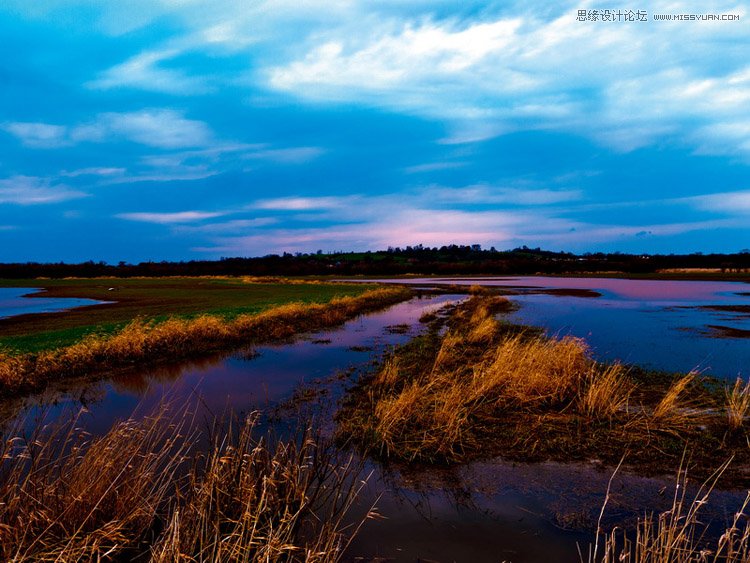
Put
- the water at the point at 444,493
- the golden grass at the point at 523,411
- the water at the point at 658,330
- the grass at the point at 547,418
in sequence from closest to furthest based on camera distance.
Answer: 1. the water at the point at 444,493
2. the grass at the point at 547,418
3. the golden grass at the point at 523,411
4. the water at the point at 658,330

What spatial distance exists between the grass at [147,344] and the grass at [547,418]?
35.4 ft

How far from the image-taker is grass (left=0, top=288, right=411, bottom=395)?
15414 millimetres

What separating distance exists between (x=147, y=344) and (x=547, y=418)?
1712 cm

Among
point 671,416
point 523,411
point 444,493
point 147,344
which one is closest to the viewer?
point 444,493

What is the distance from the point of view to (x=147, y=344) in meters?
20.1

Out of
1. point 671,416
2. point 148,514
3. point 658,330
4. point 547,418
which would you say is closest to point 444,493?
point 547,418

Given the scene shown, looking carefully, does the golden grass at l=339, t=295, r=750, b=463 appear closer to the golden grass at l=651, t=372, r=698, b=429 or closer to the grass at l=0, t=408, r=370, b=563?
the golden grass at l=651, t=372, r=698, b=429

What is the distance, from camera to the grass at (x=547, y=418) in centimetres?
909

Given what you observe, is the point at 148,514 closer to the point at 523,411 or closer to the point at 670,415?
the point at 523,411

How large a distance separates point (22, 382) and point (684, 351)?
84.6 ft

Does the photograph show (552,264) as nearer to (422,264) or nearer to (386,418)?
(422,264)

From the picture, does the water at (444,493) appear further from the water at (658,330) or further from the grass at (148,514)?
the water at (658,330)

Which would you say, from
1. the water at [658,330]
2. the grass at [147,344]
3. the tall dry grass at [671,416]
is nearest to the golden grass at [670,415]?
the tall dry grass at [671,416]

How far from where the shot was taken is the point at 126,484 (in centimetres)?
565
